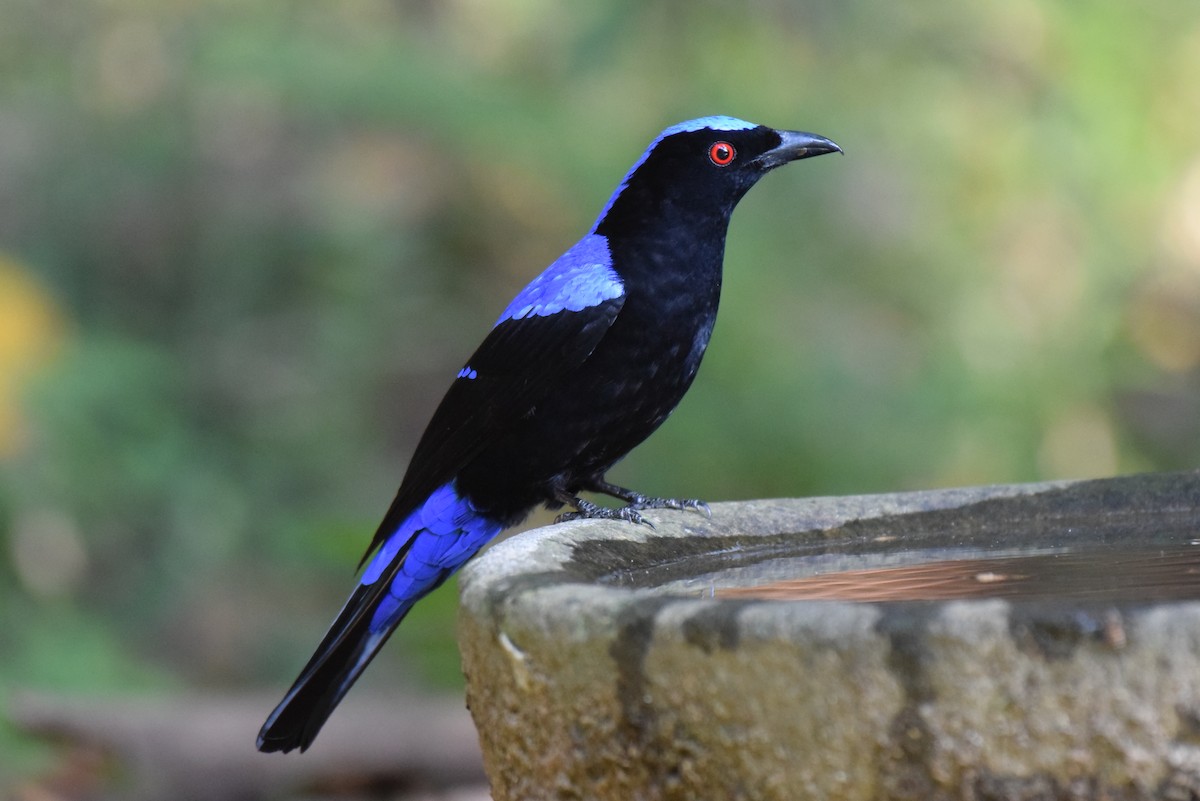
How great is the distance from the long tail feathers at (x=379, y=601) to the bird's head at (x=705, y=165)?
2.71ft

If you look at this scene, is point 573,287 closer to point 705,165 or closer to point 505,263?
point 705,165

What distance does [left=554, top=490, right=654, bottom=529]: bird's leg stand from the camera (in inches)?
98.5

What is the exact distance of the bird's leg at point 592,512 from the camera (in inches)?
98.5

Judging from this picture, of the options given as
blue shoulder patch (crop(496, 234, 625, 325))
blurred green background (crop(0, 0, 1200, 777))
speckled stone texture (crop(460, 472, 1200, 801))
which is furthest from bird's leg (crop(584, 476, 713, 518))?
blurred green background (crop(0, 0, 1200, 777))

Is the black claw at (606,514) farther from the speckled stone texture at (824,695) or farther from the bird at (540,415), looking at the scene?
the speckled stone texture at (824,695)

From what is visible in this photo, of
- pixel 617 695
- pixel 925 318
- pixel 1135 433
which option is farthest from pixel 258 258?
pixel 617 695

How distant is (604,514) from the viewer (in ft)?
9.50

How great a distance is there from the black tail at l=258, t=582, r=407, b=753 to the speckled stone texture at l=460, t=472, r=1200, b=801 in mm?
1279

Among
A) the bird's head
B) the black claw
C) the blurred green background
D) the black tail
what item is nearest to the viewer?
the black claw

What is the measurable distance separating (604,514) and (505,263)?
14.9 ft

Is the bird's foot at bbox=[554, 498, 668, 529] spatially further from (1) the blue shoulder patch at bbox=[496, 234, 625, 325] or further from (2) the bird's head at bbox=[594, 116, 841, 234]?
(2) the bird's head at bbox=[594, 116, 841, 234]

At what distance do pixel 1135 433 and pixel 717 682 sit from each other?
17.4ft

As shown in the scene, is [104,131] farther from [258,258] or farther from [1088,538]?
[1088,538]

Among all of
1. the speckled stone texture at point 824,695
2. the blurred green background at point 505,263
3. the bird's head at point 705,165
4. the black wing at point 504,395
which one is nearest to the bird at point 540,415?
A: the black wing at point 504,395
